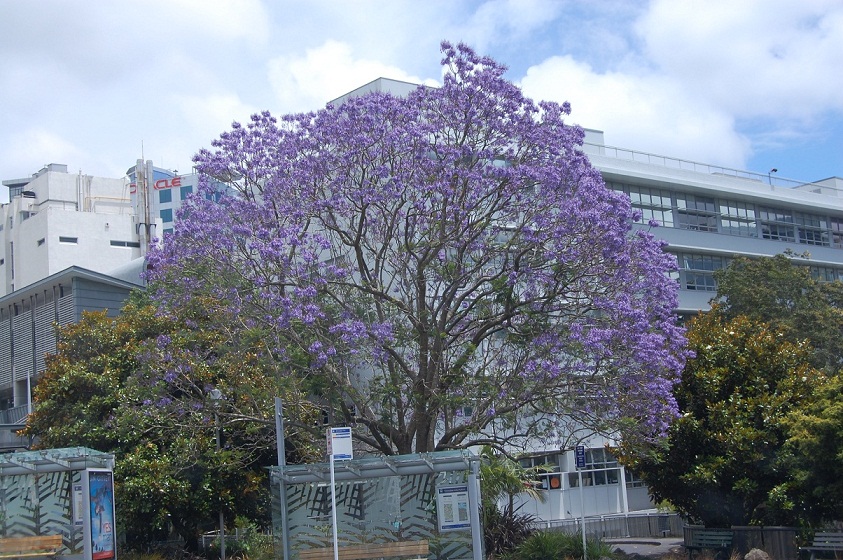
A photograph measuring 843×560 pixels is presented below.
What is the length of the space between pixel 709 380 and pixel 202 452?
12.2 m

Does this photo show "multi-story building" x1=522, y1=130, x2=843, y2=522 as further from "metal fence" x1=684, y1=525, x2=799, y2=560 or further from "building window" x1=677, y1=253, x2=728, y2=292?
"metal fence" x1=684, y1=525, x2=799, y2=560

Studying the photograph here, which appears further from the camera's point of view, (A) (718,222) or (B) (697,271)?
(A) (718,222)

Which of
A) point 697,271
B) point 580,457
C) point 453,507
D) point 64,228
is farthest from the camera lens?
point 64,228

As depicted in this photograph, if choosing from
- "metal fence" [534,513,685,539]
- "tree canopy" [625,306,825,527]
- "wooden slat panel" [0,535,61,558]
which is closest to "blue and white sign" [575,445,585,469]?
"tree canopy" [625,306,825,527]

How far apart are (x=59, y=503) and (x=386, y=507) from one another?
6.75 metres

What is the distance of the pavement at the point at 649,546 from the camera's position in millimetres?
24906

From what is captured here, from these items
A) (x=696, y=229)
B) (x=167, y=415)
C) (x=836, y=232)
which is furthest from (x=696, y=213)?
(x=167, y=415)

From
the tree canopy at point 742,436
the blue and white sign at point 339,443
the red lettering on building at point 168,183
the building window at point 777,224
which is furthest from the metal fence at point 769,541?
the red lettering on building at point 168,183

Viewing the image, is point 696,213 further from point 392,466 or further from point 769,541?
point 392,466

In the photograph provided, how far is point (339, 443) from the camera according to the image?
605 inches

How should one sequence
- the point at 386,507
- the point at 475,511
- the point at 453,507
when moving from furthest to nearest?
the point at 386,507 → the point at 453,507 → the point at 475,511

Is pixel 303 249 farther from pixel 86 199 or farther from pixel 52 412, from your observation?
pixel 86 199

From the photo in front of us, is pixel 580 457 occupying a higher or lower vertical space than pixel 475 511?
higher

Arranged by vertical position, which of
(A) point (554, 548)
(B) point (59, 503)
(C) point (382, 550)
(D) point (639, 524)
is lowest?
(D) point (639, 524)
